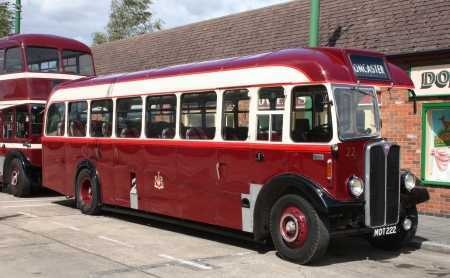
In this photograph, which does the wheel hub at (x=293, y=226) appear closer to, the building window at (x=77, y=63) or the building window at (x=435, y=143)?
the building window at (x=435, y=143)

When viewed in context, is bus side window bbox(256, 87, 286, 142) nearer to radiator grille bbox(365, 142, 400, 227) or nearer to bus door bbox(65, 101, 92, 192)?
radiator grille bbox(365, 142, 400, 227)

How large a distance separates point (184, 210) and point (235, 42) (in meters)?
10.8

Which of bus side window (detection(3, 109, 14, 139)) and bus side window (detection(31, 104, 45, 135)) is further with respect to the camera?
bus side window (detection(3, 109, 14, 139))

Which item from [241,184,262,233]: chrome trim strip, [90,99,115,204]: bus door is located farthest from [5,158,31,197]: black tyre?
[241,184,262,233]: chrome trim strip

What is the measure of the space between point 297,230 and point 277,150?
1077mm

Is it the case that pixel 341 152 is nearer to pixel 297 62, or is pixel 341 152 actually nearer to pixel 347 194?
pixel 347 194

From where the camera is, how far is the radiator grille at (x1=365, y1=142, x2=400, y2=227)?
821 centimetres

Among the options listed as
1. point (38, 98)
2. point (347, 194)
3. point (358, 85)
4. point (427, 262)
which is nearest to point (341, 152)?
point (347, 194)

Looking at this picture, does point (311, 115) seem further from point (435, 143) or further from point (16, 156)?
point (16, 156)

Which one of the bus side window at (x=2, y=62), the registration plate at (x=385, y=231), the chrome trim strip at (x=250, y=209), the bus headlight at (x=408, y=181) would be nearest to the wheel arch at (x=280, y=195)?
the chrome trim strip at (x=250, y=209)

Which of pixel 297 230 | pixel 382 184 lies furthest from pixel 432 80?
pixel 297 230

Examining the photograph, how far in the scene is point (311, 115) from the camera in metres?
8.22

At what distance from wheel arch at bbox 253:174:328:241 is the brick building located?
507 centimetres

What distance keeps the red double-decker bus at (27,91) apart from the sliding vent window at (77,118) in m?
2.55
